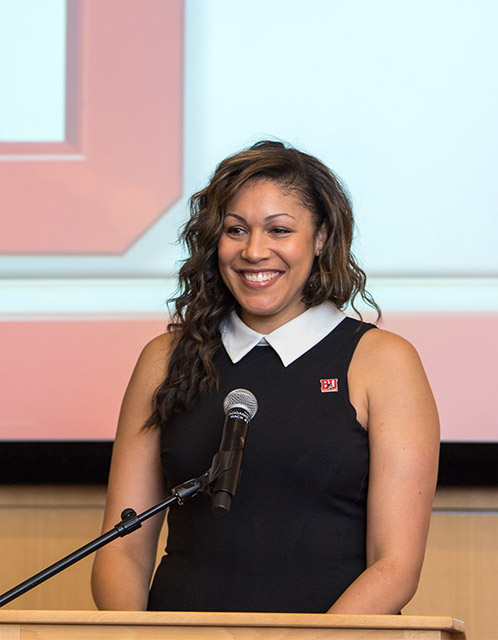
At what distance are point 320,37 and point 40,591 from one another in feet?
5.45

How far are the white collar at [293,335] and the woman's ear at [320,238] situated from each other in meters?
0.11

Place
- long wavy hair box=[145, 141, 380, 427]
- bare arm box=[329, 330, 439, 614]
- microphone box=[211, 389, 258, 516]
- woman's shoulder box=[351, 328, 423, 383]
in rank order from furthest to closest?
long wavy hair box=[145, 141, 380, 427], woman's shoulder box=[351, 328, 423, 383], bare arm box=[329, 330, 439, 614], microphone box=[211, 389, 258, 516]

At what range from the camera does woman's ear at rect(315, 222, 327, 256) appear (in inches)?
80.6

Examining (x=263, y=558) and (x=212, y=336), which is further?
(x=212, y=336)

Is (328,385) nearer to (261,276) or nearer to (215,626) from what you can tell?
(261,276)

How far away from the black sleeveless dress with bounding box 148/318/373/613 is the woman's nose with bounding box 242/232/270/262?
0.83 feet

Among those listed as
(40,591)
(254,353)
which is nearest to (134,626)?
(254,353)

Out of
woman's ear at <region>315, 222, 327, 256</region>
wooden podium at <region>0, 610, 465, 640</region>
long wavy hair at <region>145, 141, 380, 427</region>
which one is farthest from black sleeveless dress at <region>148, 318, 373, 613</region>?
wooden podium at <region>0, 610, 465, 640</region>

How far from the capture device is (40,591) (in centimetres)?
280

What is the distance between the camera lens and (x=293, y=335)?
6.63ft

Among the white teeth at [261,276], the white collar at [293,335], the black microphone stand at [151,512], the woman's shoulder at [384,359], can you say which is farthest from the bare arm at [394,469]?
the black microphone stand at [151,512]

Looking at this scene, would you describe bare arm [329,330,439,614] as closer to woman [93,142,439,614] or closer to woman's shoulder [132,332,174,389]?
woman [93,142,439,614]

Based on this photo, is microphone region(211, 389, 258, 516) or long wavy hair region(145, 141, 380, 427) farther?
long wavy hair region(145, 141, 380, 427)

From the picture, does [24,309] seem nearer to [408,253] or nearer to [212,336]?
[212,336]
